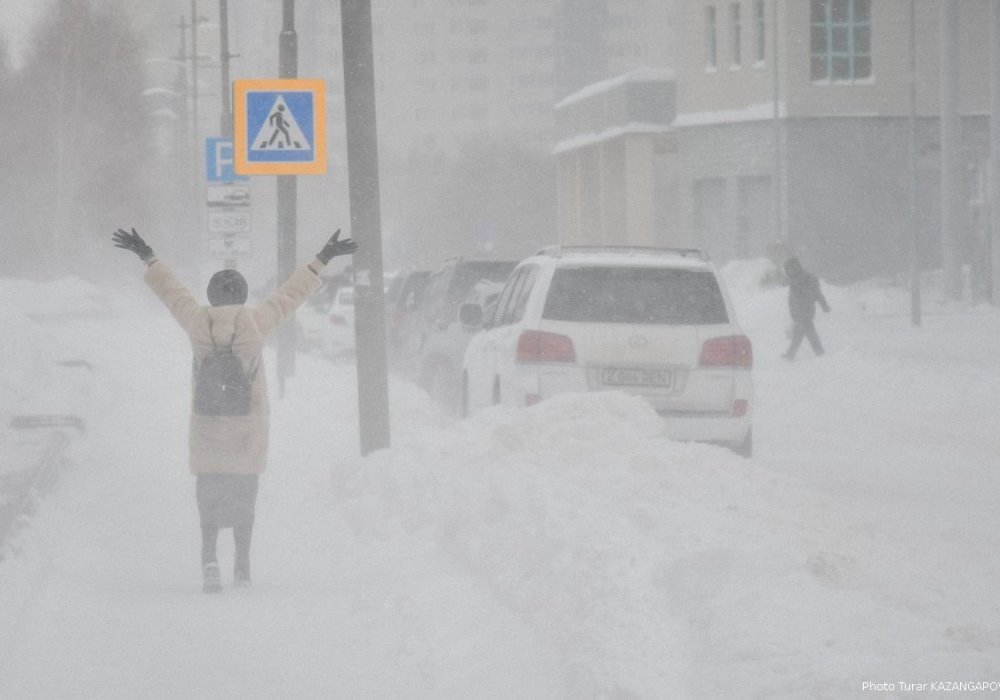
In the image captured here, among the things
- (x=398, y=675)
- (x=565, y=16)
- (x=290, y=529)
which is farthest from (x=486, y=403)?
(x=565, y=16)

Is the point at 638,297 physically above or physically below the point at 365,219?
below

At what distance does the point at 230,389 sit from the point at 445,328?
10678 millimetres

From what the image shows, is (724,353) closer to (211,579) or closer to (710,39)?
(211,579)

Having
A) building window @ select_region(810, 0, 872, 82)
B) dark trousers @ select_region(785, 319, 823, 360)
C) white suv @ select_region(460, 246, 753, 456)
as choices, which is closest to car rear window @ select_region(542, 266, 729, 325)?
white suv @ select_region(460, 246, 753, 456)

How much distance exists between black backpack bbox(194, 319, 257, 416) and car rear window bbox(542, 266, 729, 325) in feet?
12.4

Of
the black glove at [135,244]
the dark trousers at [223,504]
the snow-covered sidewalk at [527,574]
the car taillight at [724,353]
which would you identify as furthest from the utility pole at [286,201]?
the dark trousers at [223,504]

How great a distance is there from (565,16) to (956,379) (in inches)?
4431

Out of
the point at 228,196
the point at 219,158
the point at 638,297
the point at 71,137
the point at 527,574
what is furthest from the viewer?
the point at 71,137

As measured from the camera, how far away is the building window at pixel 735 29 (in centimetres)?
4606

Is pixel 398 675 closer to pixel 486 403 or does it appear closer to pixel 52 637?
pixel 52 637

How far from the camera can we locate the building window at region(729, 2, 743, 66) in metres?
46.1

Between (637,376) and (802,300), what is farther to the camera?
(802,300)

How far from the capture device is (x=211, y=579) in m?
8.49

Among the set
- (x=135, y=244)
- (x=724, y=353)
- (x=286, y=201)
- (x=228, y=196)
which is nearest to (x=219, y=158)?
(x=228, y=196)
